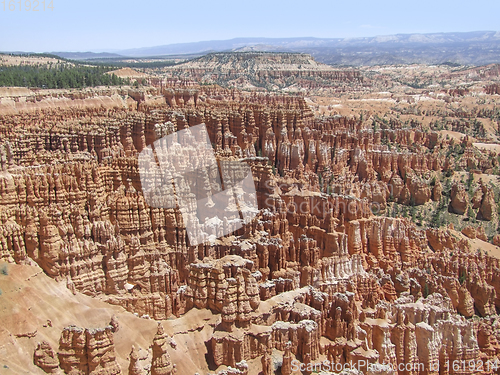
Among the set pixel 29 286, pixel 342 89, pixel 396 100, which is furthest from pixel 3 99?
pixel 342 89

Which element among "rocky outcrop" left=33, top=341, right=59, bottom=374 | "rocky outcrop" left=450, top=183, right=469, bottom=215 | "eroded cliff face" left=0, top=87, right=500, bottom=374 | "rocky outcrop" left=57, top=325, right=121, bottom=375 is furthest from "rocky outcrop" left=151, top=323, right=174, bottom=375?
"rocky outcrop" left=450, top=183, right=469, bottom=215

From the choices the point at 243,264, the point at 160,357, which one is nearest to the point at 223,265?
the point at 243,264

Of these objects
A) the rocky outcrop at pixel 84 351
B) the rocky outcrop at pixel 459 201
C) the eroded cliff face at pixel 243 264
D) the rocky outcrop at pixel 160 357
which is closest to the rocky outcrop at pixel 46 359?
the eroded cliff face at pixel 243 264

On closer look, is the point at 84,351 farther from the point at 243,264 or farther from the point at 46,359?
the point at 243,264

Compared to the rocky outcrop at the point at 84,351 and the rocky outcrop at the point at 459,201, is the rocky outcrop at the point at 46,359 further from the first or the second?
the rocky outcrop at the point at 459,201

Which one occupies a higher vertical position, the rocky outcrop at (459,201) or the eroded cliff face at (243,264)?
the eroded cliff face at (243,264)

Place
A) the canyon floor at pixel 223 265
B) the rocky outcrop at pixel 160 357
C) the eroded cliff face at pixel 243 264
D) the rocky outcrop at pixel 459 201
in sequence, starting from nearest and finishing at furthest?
the rocky outcrop at pixel 160 357, the canyon floor at pixel 223 265, the eroded cliff face at pixel 243 264, the rocky outcrop at pixel 459 201
